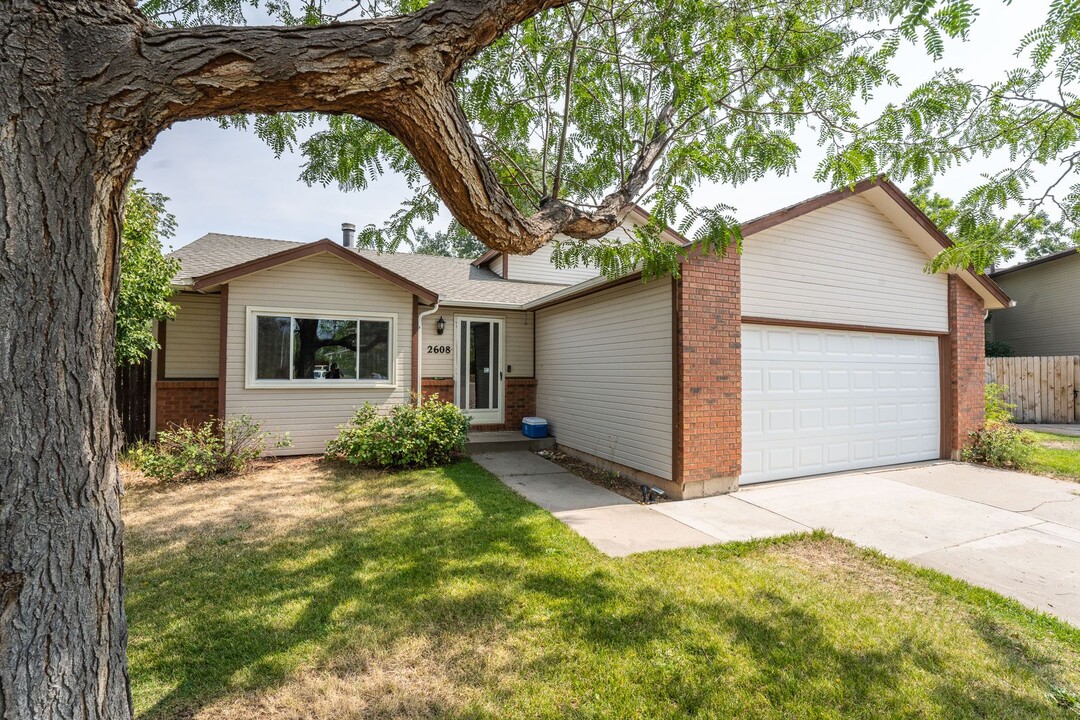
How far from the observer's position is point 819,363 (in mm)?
7578

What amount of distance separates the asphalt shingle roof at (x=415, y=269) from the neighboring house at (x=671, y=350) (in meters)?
0.16

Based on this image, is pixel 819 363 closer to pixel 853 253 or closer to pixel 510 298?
pixel 853 253

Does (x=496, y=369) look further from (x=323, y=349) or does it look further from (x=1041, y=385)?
(x=1041, y=385)

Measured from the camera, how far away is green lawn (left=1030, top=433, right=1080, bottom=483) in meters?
7.61

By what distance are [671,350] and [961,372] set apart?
6.01 meters

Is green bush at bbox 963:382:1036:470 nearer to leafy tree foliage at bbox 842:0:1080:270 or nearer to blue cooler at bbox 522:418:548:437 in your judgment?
leafy tree foliage at bbox 842:0:1080:270

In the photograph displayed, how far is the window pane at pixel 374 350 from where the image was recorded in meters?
9.30

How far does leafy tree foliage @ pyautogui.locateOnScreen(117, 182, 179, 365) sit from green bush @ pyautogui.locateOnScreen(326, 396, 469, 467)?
125 inches

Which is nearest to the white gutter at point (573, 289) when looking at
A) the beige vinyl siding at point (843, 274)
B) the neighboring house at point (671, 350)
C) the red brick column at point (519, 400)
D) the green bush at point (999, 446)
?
the neighboring house at point (671, 350)

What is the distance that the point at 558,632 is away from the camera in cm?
317

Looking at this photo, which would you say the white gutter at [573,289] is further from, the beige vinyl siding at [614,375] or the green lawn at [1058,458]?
the green lawn at [1058,458]

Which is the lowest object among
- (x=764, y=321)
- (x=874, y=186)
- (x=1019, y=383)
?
(x=1019, y=383)

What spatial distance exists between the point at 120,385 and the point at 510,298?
7251mm

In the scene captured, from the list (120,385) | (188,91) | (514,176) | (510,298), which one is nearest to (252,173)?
(514,176)
